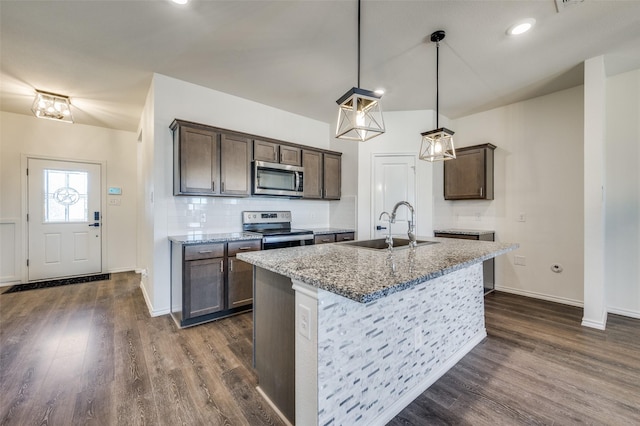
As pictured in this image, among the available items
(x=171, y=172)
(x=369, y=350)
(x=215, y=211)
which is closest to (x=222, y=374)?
(x=369, y=350)

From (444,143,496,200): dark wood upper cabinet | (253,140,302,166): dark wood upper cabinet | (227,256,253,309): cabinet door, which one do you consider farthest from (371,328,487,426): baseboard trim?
(253,140,302,166): dark wood upper cabinet

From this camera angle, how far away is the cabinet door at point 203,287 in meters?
2.71

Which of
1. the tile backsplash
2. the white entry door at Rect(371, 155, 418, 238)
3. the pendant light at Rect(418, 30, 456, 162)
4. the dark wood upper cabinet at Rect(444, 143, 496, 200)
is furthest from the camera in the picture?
the white entry door at Rect(371, 155, 418, 238)

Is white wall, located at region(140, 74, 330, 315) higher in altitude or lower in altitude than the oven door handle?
higher

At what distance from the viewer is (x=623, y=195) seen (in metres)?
3.04

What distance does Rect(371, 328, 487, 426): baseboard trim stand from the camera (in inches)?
60.7

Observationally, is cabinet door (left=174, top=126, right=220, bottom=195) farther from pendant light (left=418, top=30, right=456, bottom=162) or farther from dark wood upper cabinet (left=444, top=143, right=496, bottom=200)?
dark wood upper cabinet (left=444, top=143, right=496, bottom=200)

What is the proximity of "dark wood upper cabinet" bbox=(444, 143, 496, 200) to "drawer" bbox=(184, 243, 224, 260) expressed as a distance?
344 cm

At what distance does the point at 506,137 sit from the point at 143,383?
5007mm

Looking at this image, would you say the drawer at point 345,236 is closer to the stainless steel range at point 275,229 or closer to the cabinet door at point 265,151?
the stainless steel range at point 275,229

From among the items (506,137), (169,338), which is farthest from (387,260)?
(506,137)

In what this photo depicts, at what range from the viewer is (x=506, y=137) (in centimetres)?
396

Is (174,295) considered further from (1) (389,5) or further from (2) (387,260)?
(1) (389,5)

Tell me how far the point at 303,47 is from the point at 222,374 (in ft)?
9.35
